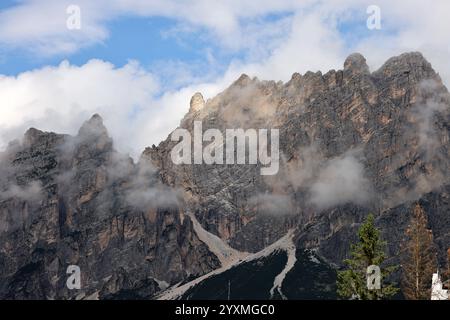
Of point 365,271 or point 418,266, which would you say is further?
point 418,266

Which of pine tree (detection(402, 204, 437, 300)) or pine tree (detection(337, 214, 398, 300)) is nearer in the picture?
pine tree (detection(337, 214, 398, 300))

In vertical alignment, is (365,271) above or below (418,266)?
below

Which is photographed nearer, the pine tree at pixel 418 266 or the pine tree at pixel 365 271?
the pine tree at pixel 365 271
